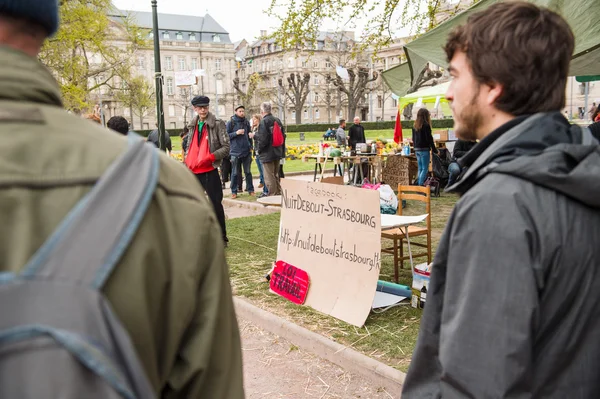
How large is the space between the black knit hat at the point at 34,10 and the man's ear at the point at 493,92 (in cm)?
114

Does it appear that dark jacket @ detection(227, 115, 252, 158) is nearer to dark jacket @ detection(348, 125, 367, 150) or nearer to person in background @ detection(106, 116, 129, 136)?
dark jacket @ detection(348, 125, 367, 150)

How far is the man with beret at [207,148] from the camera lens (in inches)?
306

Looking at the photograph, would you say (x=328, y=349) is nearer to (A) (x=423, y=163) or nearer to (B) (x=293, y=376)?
(B) (x=293, y=376)

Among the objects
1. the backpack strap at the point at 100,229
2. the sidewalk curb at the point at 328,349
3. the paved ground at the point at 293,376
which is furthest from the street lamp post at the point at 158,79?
the backpack strap at the point at 100,229

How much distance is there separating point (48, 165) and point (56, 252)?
0.15 m

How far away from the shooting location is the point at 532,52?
1.51 metres

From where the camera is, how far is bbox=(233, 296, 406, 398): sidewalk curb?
3.93 m

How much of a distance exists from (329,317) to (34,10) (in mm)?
4488

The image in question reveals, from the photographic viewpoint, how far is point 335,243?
5.30 meters

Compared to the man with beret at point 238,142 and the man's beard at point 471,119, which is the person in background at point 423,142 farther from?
the man's beard at point 471,119

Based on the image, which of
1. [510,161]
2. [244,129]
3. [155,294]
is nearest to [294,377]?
[510,161]

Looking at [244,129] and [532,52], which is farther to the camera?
[244,129]

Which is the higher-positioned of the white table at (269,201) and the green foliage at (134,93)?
the green foliage at (134,93)

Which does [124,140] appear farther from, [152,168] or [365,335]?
[365,335]
